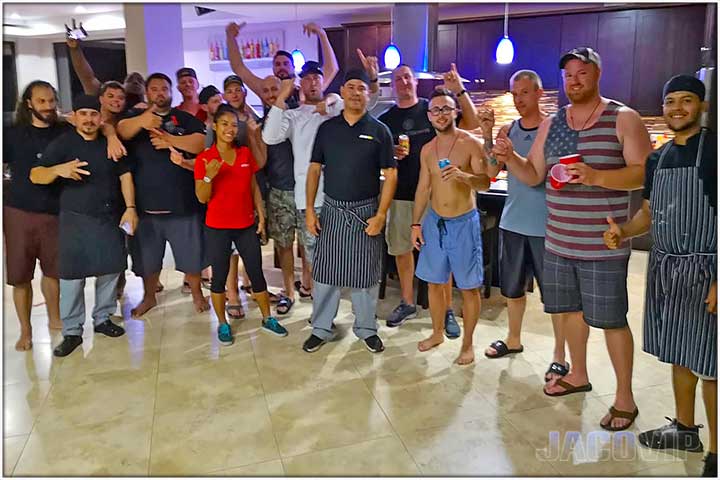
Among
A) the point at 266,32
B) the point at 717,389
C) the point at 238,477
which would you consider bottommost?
the point at 238,477

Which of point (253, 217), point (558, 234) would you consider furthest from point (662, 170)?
point (253, 217)

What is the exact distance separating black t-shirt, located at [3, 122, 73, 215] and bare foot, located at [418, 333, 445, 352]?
7.19 feet

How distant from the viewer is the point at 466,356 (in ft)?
10.6

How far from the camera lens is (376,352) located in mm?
3381

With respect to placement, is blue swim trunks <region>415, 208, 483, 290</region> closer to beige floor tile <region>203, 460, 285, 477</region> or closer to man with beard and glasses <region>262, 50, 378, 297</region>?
man with beard and glasses <region>262, 50, 378, 297</region>

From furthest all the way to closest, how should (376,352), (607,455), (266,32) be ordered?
1. (266,32)
2. (376,352)
3. (607,455)

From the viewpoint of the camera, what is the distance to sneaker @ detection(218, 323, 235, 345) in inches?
139

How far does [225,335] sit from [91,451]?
46.0 inches

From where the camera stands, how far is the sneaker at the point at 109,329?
3625mm

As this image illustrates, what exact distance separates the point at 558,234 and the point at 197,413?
182cm

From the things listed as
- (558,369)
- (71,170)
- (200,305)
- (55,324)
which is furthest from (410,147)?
(55,324)

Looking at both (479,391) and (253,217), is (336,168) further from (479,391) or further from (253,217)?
(479,391)

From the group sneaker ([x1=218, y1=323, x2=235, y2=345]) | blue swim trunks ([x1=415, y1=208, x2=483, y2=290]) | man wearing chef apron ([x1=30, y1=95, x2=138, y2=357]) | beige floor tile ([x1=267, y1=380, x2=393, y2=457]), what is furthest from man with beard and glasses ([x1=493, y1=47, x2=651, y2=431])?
man wearing chef apron ([x1=30, y1=95, x2=138, y2=357])

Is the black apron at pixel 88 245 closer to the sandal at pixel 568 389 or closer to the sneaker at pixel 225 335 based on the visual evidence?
the sneaker at pixel 225 335
